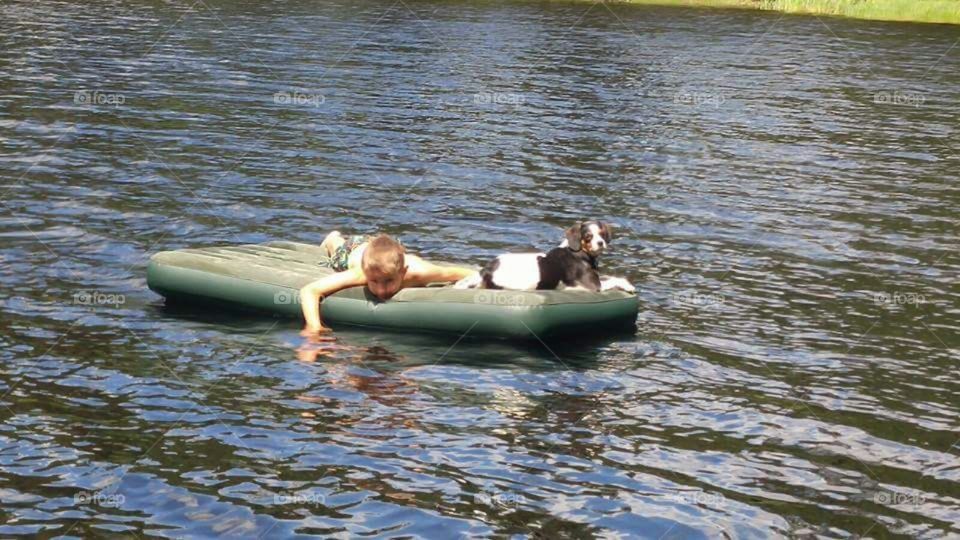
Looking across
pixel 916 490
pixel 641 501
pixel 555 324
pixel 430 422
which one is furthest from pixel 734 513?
pixel 555 324

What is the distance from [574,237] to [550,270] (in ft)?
1.29

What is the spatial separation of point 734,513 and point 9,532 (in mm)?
4559

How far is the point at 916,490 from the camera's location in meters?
9.52

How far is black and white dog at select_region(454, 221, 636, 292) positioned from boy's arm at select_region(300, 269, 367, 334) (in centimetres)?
98

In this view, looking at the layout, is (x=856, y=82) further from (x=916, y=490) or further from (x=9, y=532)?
(x=9, y=532)

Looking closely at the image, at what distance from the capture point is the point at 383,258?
1238 centimetres

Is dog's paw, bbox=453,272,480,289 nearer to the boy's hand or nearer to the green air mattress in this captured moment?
the green air mattress

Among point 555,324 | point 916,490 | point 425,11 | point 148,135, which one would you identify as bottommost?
point 916,490

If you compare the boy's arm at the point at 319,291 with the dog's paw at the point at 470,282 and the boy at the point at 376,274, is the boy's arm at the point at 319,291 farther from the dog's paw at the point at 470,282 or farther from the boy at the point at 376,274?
the dog's paw at the point at 470,282

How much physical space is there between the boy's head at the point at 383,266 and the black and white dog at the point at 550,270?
0.58m

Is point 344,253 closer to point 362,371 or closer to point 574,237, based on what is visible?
point 362,371

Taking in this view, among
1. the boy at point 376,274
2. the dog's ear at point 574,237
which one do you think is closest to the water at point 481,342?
the boy at point 376,274

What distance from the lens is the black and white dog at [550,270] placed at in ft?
40.3

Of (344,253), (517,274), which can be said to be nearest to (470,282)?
(517,274)
